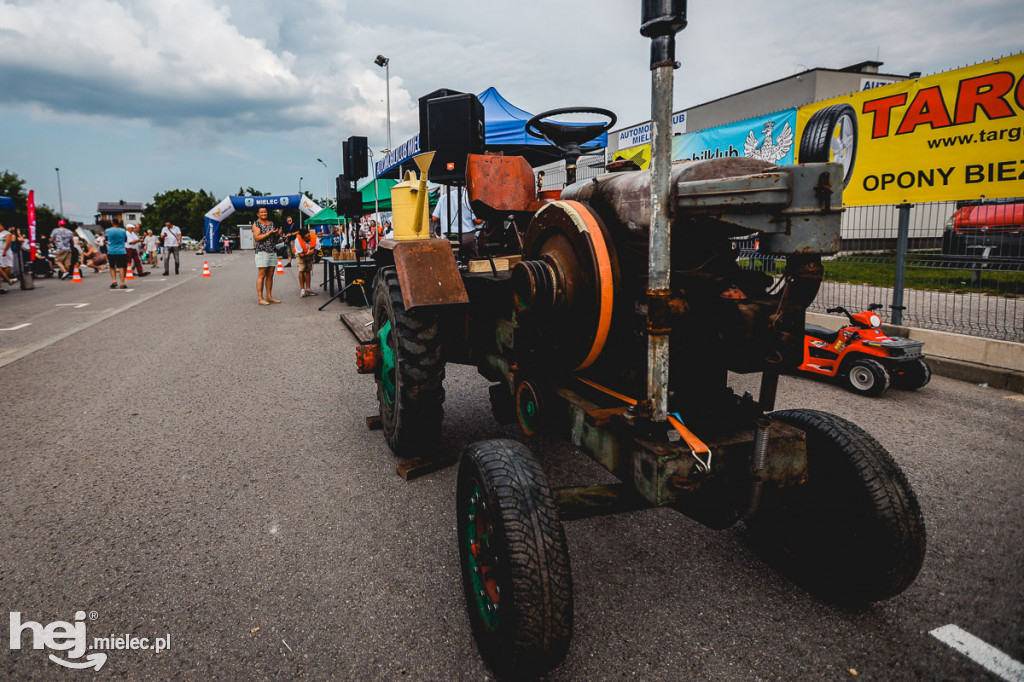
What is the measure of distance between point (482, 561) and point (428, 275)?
1669mm

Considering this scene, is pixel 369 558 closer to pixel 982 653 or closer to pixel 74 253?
pixel 982 653

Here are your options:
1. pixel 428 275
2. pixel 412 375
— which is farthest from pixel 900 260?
pixel 412 375

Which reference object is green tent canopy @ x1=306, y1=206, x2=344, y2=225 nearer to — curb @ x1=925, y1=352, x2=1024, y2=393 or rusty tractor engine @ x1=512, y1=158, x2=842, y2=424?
curb @ x1=925, y1=352, x2=1024, y2=393

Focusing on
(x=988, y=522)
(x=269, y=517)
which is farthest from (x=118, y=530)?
(x=988, y=522)

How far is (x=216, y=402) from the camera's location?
5.04 m

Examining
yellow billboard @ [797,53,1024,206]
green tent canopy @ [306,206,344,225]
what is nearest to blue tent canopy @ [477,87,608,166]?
yellow billboard @ [797,53,1024,206]

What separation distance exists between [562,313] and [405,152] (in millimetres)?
9089

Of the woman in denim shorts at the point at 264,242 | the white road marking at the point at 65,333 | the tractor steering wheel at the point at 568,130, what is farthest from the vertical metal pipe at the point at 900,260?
the woman in denim shorts at the point at 264,242

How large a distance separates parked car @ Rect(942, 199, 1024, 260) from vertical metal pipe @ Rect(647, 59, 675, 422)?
21.8ft

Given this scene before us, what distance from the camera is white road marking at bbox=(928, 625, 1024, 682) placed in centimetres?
189

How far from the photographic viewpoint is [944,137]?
6504mm

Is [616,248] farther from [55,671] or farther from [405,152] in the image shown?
[405,152]

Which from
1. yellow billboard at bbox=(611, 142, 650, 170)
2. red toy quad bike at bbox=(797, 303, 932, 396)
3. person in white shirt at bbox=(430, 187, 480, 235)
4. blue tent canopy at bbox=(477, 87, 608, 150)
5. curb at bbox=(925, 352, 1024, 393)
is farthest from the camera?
yellow billboard at bbox=(611, 142, 650, 170)

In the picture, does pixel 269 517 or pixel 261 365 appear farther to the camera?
pixel 261 365
